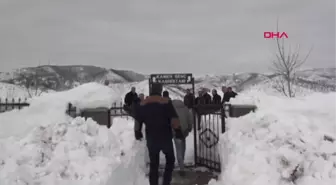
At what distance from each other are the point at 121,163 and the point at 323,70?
8748 centimetres

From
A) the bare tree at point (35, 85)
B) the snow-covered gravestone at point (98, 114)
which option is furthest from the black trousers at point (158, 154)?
the bare tree at point (35, 85)

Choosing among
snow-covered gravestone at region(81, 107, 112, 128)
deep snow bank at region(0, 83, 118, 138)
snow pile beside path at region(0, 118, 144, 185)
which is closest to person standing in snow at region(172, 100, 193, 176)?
snow pile beside path at region(0, 118, 144, 185)

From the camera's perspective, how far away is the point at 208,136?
860 centimetres

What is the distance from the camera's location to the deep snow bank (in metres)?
7.41

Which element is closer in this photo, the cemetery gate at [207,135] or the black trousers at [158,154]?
the black trousers at [158,154]

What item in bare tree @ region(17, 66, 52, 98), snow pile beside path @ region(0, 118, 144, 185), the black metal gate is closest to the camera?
snow pile beside path @ region(0, 118, 144, 185)

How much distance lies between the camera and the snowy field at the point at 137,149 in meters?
5.43

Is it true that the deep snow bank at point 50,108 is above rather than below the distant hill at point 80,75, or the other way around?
below

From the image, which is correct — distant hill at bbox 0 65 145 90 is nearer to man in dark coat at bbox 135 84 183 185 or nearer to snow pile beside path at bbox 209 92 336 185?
snow pile beside path at bbox 209 92 336 185

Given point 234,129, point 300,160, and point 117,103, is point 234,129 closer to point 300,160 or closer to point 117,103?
point 300,160

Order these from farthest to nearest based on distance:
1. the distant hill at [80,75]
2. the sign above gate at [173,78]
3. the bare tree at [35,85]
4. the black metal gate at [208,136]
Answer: the distant hill at [80,75] < the bare tree at [35,85] < the sign above gate at [173,78] < the black metal gate at [208,136]

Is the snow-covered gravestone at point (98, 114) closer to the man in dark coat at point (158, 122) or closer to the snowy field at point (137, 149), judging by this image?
the snowy field at point (137, 149)

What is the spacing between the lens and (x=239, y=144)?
694 centimetres

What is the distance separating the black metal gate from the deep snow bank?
273 cm
